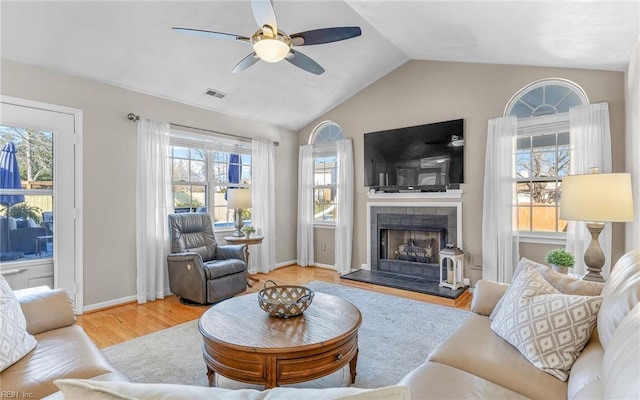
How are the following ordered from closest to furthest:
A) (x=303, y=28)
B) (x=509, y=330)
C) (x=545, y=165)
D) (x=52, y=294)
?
(x=509, y=330) < (x=52, y=294) < (x=303, y=28) < (x=545, y=165)

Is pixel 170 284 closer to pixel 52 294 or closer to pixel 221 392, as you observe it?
pixel 52 294

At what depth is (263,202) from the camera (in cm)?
553

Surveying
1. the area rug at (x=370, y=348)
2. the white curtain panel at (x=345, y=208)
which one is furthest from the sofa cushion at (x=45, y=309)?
the white curtain panel at (x=345, y=208)

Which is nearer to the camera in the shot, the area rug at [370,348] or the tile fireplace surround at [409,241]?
the area rug at [370,348]

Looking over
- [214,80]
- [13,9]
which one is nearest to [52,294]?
[13,9]

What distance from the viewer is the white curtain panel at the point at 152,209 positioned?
405 cm

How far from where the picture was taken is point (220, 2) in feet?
9.95

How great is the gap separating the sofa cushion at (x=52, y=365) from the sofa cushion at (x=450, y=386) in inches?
54.9

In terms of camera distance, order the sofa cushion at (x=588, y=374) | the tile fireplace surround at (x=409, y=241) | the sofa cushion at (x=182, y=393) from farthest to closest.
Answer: the tile fireplace surround at (x=409, y=241) < the sofa cushion at (x=588, y=374) < the sofa cushion at (x=182, y=393)

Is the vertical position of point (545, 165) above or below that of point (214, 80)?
below

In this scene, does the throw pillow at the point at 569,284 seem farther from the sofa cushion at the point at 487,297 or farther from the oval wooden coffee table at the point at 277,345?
the oval wooden coffee table at the point at 277,345

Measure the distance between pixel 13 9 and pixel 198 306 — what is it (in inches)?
127

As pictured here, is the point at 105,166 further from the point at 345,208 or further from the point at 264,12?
the point at 345,208

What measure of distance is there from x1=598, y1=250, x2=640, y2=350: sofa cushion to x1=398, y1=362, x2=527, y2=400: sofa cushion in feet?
1.40
